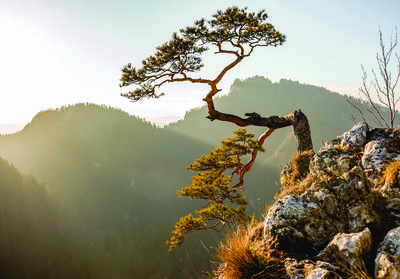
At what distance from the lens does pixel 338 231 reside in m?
4.27

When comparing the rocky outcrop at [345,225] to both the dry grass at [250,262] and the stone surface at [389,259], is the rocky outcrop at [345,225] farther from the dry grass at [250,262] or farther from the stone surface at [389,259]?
the dry grass at [250,262]

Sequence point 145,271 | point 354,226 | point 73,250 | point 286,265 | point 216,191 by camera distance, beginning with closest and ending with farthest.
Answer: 1. point 286,265
2. point 354,226
3. point 216,191
4. point 145,271
5. point 73,250

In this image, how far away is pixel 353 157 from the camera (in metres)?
6.77

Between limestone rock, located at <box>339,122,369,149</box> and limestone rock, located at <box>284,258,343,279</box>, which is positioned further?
limestone rock, located at <box>339,122,369,149</box>

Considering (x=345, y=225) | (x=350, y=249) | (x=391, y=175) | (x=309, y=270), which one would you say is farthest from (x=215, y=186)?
(x=350, y=249)

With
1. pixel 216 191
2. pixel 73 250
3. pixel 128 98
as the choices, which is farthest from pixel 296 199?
pixel 73 250

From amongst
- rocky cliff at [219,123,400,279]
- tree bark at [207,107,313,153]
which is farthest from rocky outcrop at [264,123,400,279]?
tree bark at [207,107,313,153]

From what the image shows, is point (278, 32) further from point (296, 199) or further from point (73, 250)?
point (73, 250)

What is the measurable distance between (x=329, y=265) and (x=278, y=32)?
969 centimetres

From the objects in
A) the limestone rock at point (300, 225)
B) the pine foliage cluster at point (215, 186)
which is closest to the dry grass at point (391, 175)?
the limestone rock at point (300, 225)

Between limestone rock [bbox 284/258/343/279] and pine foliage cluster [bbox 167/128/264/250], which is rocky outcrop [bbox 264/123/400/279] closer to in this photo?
limestone rock [bbox 284/258/343/279]

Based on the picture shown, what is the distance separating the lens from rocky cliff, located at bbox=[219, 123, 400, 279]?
3340mm

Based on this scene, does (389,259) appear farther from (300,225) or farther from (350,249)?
(300,225)

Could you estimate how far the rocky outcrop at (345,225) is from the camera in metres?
3.33
